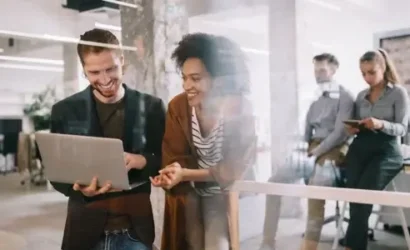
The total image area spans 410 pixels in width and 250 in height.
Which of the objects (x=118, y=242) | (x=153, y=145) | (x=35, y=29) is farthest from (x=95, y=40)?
(x=118, y=242)

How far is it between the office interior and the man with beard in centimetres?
4

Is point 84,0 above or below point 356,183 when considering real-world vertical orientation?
above

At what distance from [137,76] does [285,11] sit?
41 cm

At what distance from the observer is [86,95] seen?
1.12 m

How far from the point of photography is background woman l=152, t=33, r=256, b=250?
1.07m

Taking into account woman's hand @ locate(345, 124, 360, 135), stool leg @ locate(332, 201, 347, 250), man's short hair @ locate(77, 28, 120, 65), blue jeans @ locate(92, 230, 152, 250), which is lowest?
blue jeans @ locate(92, 230, 152, 250)

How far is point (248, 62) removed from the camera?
1.08m

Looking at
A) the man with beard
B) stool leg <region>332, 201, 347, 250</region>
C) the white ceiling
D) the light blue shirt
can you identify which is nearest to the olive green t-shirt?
the man with beard

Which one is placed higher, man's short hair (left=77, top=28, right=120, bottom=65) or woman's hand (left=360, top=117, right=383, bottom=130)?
man's short hair (left=77, top=28, right=120, bottom=65)

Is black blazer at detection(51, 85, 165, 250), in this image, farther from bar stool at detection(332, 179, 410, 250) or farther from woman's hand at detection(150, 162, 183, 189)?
bar stool at detection(332, 179, 410, 250)

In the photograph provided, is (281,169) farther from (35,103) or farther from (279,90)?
(35,103)

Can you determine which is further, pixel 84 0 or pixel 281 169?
pixel 84 0

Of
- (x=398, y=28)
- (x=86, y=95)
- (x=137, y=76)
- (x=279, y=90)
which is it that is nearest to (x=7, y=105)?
(x=86, y=95)

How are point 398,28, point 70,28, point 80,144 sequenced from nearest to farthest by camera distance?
point 398,28 < point 80,144 < point 70,28
